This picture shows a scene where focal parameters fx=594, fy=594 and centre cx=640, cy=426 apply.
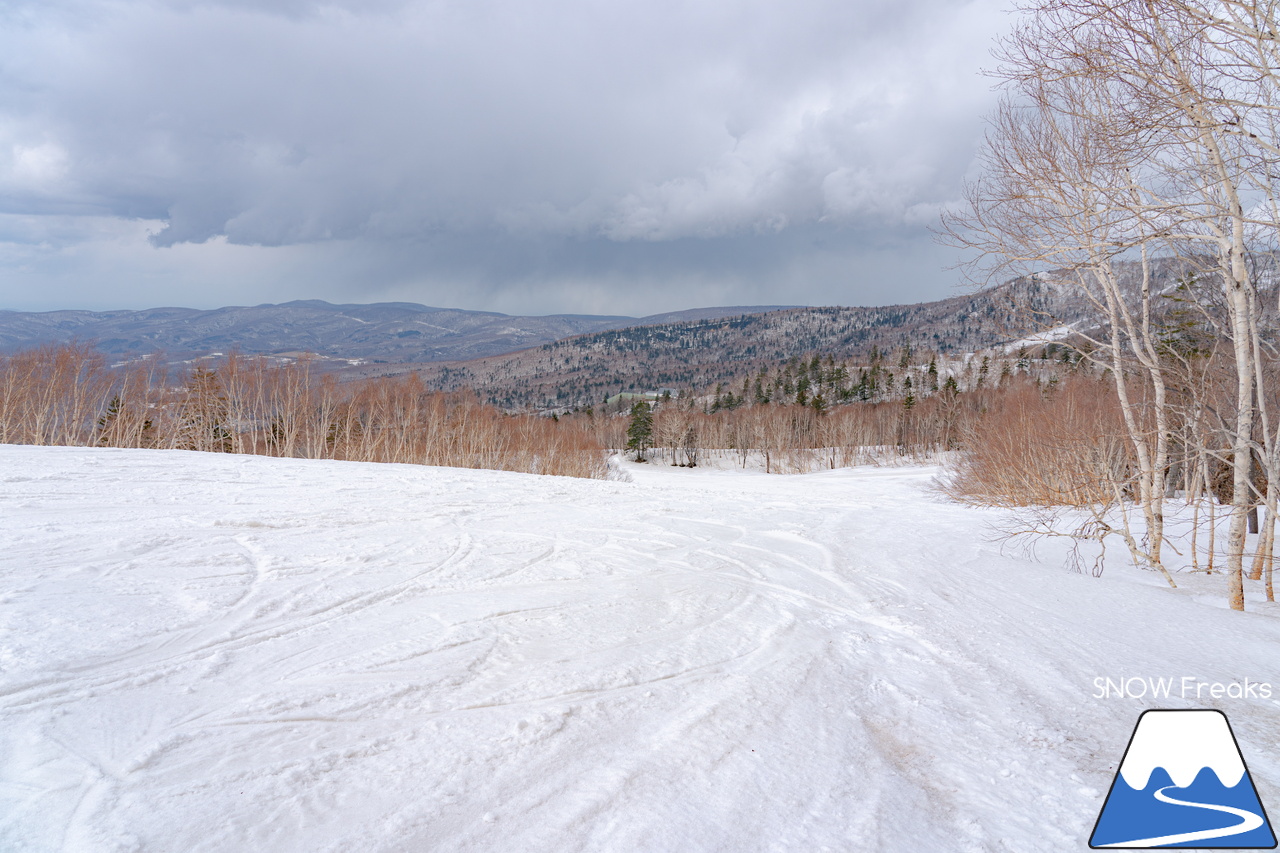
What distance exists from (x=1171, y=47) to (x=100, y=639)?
9.37m

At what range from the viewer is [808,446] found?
76.8 m

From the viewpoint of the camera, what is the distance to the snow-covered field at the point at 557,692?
2.62m

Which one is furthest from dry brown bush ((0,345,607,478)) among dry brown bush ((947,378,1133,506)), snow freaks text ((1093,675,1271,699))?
snow freaks text ((1093,675,1271,699))

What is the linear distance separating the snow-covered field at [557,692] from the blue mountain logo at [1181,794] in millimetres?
152

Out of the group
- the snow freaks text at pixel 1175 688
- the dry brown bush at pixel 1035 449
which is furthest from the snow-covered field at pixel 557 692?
the dry brown bush at pixel 1035 449

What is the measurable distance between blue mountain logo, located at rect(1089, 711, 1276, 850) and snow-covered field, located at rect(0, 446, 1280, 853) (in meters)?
0.15

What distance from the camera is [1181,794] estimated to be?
268 cm

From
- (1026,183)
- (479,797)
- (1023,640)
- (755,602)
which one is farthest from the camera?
(1026,183)

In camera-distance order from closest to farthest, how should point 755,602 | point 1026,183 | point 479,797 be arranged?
point 479,797, point 755,602, point 1026,183

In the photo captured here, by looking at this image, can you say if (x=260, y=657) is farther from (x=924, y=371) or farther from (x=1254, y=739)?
(x=924, y=371)

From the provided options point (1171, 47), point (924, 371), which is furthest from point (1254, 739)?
point (924, 371)

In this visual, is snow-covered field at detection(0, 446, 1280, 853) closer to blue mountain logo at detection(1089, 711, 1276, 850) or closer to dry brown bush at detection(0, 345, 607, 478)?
blue mountain logo at detection(1089, 711, 1276, 850)

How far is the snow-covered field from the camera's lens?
2.62m

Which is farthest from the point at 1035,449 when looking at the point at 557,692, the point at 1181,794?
the point at 557,692
